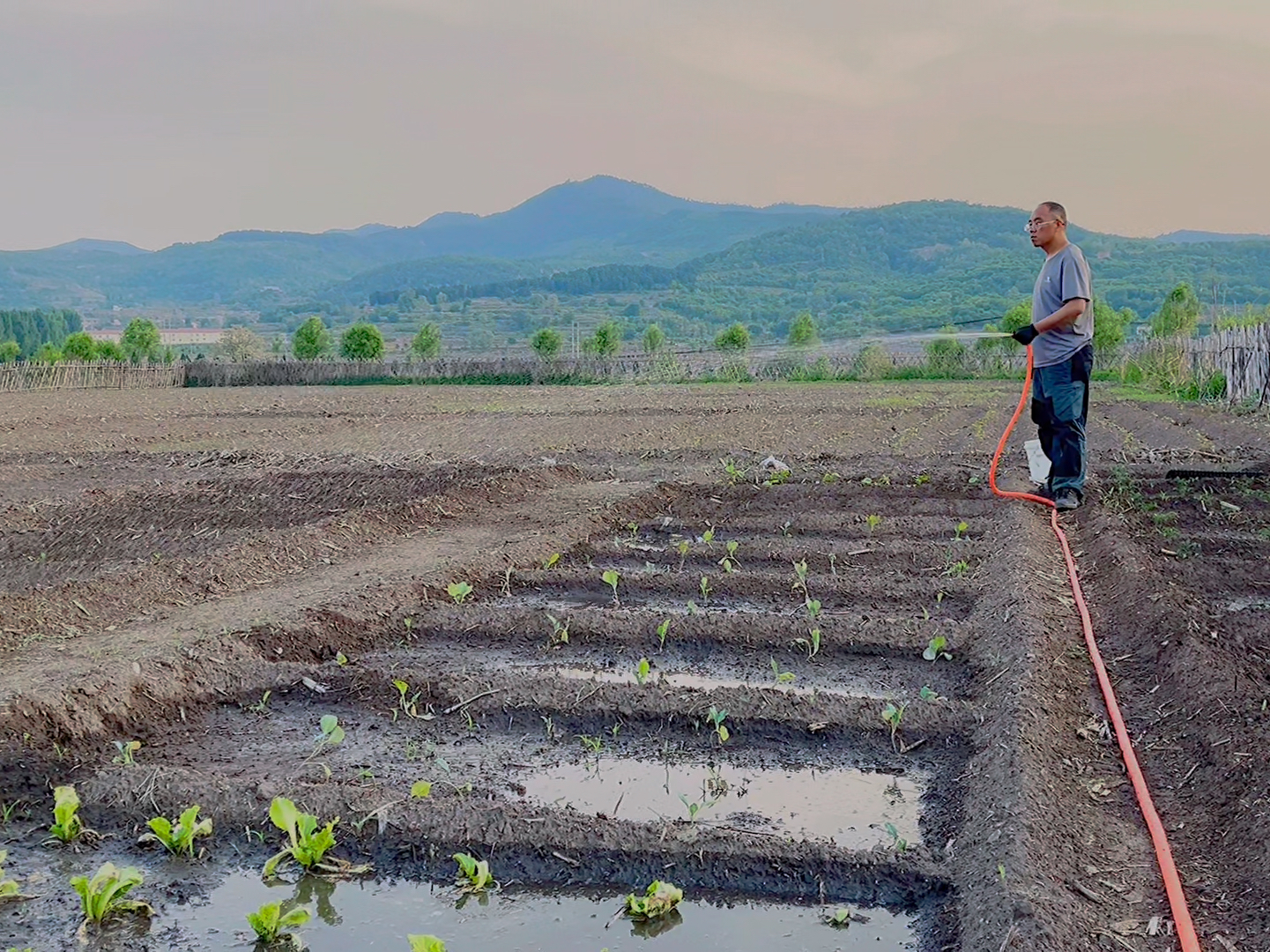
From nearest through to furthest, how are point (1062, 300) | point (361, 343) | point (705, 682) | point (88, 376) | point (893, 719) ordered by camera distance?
1. point (893, 719)
2. point (705, 682)
3. point (1062, 300)
4. point (88, 376)
5. point (361, 343)

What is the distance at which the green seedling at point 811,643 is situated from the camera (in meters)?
5.80

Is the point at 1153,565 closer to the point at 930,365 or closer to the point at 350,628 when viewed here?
the point at 350,628

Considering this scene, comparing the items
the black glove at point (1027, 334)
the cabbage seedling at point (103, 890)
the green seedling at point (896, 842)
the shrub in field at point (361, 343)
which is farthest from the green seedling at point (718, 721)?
the shrub in field at point (361, 343)

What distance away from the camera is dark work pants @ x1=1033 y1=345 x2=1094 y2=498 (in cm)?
879

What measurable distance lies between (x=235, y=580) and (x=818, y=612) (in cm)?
338

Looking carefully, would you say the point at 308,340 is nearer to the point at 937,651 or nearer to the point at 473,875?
the point at 937,651

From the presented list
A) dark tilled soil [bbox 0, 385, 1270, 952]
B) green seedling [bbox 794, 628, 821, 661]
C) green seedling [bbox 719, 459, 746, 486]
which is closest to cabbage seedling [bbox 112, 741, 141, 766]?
dark tilled soil [bbox 0, 385, 1270, 952]

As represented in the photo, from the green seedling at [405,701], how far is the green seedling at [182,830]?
4.01 ft

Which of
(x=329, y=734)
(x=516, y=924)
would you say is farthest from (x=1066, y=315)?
(x=516, y=924)

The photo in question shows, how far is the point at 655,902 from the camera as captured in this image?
3.39m

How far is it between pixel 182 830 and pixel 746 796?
1.82m

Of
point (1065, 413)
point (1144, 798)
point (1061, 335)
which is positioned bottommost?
point (1144, 798)

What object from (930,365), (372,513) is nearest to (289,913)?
(372,513)

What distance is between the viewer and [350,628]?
628 centimetres
